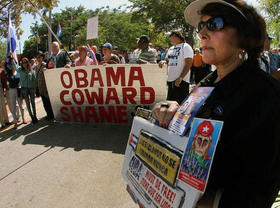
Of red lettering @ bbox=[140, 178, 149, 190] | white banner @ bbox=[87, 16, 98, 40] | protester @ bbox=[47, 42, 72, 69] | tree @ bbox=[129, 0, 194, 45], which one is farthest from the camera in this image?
tree @ bbox=[129, 0, 194, 45]

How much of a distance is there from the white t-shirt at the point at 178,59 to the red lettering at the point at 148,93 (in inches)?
→ 18.2

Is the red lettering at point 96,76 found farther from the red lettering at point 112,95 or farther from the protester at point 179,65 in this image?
the protester at point 179,65

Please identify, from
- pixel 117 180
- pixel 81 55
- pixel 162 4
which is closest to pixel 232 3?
pixel 117 180

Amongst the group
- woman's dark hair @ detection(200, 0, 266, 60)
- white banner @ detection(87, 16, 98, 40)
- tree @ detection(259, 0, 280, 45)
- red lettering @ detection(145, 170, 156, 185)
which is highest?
tree @ detection(259, 0, 280, 45)

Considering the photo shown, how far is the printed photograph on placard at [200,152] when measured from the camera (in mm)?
941

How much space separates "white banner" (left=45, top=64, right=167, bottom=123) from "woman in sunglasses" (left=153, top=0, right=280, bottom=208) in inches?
158

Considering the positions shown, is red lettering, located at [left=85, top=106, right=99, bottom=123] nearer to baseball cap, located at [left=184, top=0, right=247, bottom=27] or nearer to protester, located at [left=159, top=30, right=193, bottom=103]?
protester, located at [left=159, top=30, right=193, bottom=103]

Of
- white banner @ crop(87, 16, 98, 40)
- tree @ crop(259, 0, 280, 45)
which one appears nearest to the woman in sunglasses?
white banner @ crop(87, 16, 98, 40)

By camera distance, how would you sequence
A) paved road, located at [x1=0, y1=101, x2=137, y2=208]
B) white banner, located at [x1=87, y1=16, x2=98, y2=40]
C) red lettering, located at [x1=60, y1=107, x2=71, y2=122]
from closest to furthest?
1. paved road, located at [x1=0, y1=101, x2=137, y2=208]
2. red lettering, located at [x1=60, y1=107, x2=71, y2=122]
3. white banner, located at [x1=87, y1=16, x2=98, y2=40]

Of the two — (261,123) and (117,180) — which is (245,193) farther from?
(117,180)

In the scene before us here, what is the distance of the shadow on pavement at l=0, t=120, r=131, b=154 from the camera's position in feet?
15.9

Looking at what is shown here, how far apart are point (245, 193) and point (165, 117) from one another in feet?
1.69

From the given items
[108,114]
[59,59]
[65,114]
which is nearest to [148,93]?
[108,114]

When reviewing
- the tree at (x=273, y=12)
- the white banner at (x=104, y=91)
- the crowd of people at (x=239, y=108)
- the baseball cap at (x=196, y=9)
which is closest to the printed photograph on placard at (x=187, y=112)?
the crowd of people at (x=239, y=108)
